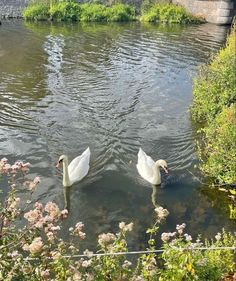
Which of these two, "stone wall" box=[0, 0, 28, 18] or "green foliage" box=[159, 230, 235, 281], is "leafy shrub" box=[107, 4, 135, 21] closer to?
"stone wall" box=[0, 0, 28, 18]

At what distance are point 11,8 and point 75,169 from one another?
87.5 feet

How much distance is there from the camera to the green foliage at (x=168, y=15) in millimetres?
33031

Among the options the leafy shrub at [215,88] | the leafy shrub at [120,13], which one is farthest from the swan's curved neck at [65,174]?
the leafy shrub at [120,13]

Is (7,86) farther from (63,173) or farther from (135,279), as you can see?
(135,279)

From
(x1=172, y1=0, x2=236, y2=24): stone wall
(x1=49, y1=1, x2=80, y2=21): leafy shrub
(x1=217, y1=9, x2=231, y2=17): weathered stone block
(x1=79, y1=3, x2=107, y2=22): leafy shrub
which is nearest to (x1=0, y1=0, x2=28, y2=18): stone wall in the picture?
(x1=49, y1=1, x2=80, y2=21): leafy shrub

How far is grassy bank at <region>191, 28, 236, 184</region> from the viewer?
10.6 m

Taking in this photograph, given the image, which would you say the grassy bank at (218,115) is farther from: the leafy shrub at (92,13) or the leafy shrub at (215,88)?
the leafy shrub at (92,13)

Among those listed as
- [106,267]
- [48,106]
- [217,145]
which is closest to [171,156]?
[217,145]

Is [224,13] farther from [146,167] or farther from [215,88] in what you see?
[146,167]

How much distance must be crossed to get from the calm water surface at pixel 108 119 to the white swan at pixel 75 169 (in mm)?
218

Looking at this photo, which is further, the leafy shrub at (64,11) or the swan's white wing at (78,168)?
the leafy shrub at (64,11)

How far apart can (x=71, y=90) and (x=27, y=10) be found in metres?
17.8

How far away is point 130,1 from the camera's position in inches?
1458

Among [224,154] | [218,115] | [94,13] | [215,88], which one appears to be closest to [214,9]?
[94,13]
